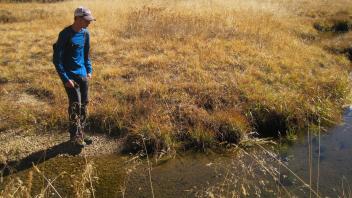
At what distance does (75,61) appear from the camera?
286 inches

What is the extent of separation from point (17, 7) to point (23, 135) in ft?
48.8

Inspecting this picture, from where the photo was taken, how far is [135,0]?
2105 centimetres

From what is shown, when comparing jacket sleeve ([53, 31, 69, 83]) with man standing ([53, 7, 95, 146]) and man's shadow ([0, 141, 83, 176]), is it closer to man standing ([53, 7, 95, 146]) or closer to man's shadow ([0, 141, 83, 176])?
man standing ([53, 7, 95, 146])

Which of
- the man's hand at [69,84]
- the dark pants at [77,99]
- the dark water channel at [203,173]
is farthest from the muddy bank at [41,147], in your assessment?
the man's hand at [69,84]

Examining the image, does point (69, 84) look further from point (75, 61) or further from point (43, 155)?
point (43, 155)

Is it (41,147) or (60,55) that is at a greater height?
(60,55)

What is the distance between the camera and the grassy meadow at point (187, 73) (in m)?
8.84

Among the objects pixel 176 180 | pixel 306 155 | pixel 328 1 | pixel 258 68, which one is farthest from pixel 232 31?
pixel 328 1

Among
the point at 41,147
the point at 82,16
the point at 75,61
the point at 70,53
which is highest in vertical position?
the point at 82,16

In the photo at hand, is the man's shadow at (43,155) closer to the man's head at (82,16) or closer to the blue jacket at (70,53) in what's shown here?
the blue jacket at (70,53)

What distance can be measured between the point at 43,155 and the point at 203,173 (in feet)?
9.55

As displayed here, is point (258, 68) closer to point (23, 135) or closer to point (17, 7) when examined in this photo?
point (23, 135)

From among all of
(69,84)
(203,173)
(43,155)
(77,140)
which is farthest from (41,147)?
(203,173)

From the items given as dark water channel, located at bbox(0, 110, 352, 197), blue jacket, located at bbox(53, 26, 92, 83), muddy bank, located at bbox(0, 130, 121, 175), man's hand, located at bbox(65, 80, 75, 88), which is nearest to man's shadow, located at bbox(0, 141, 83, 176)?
muddy bank, located at bbox(0, 130, 121, 175)
